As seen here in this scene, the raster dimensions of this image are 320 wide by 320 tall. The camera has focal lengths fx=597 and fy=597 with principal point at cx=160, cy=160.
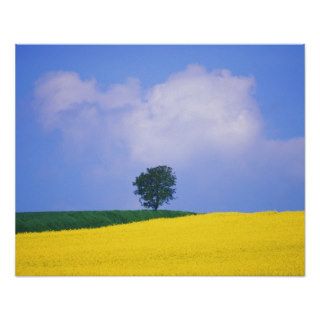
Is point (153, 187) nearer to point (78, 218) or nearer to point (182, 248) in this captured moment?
point (182, 248)

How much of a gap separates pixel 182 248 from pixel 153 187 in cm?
124

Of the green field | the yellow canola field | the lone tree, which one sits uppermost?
the lone tree

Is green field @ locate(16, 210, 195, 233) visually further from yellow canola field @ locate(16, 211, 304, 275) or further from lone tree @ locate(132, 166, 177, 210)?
lone tree @ locate(132, 166, 177, 210)

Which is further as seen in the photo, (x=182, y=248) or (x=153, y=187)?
(x=182, y=248)

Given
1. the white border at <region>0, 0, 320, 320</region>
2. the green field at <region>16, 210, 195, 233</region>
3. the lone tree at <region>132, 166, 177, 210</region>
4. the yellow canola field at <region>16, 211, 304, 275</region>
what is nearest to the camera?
the white border at <region>0, 0, 320, 320</region>

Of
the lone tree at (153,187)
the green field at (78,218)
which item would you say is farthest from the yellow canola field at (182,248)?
the lone tree at (153,187)

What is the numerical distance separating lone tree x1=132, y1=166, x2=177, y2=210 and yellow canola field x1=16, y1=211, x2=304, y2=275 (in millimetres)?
569

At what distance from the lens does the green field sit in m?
9.85

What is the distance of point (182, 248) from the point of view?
388 inches

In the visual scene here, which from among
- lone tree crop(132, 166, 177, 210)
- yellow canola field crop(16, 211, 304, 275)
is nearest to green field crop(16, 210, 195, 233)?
yellow canola field crop(16, 211, 304, 275)

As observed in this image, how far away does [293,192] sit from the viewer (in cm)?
956
